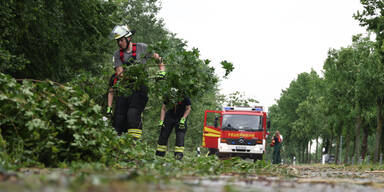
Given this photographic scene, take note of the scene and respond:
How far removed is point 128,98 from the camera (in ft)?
29.5

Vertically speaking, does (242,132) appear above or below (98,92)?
above

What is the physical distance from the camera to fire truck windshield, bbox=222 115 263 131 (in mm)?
25511

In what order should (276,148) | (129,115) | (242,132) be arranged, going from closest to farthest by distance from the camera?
1. (129,115)
2. (276,148)
3. (242,132)

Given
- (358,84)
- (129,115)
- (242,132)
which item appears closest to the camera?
(129,115)

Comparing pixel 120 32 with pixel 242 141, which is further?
pixel 242 141

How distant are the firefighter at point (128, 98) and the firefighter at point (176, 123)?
1333mm

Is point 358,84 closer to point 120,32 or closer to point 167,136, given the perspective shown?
point 167,136

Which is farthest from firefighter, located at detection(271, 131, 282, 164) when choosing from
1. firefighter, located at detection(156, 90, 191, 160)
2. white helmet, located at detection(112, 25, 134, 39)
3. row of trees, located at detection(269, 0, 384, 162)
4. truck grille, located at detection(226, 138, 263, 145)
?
white helmet, located at detection(112, 25, 134, 39)

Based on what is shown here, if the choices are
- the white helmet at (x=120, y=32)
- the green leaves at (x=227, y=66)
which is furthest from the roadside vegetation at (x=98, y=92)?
the white helmet at (x=120, y=32)

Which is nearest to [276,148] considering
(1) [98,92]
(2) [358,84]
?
(2) [358,84]

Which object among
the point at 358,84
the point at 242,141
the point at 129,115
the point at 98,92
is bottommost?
the point at 129,115

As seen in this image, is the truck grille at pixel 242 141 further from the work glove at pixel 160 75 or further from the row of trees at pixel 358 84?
the work glove at pixel 160 75

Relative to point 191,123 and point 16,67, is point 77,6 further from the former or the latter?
point 191,123

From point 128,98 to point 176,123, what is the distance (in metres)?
1.90
